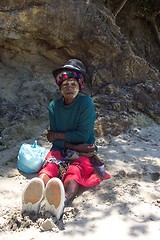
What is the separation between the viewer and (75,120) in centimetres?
344

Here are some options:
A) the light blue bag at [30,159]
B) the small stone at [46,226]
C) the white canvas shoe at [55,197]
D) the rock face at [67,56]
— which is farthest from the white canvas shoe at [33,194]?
the rock face at [67,56]

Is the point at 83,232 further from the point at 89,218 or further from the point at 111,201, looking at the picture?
the point at 111,201

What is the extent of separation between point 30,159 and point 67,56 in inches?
109

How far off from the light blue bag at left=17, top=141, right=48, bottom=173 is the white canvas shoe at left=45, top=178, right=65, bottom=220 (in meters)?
0.80

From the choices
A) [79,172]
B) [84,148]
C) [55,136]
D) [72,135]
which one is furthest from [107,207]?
[55,136]

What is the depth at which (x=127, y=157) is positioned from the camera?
3.96 metres

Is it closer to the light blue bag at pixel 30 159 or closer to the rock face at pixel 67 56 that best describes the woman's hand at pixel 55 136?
the light blue bag at pixel 30 159

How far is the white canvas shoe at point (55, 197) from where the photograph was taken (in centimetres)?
259

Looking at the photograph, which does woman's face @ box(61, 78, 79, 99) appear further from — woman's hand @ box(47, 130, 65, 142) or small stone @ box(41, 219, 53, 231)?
small stone @ box(41, 219, 53, 231)

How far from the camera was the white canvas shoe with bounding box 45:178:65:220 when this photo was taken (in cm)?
259

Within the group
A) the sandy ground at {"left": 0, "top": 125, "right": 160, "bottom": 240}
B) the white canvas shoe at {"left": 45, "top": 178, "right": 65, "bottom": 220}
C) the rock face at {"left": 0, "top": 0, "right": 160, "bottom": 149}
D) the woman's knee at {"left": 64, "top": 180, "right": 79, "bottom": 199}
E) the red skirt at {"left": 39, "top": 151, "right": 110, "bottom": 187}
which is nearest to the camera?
the sandy ground at {"left": 0, "top": 125, "right": 160, "bottom": 240}

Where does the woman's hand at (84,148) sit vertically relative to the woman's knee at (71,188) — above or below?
above

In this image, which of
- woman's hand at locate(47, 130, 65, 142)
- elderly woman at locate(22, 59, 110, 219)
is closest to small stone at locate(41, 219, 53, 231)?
elderly woman at locate(22, 59, 110, 219)

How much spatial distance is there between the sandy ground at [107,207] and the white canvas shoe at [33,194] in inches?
3.7
